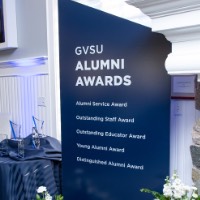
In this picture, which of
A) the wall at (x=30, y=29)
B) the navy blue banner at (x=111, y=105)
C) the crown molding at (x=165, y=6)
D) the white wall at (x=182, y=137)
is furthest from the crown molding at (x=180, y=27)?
the wall at (x=30, y=29)

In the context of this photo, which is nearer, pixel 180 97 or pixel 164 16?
pixel 164 16

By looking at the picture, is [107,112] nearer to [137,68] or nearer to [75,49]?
[137,68]

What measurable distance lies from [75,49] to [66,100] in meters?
Result: 0.32

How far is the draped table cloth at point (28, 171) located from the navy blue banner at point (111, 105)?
27 cm

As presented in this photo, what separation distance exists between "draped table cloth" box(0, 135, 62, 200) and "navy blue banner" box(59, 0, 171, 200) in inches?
10.5

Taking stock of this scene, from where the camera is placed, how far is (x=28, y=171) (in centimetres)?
195

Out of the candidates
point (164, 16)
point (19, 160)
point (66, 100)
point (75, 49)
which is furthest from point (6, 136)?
point (164, 16)

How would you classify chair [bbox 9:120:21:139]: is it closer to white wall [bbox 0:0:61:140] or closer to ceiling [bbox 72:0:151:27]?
white wall [bbox 0:0:61:140]

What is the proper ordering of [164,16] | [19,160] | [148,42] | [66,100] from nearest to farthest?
[164,16] < [148,42] < [66,100] < [19,160]

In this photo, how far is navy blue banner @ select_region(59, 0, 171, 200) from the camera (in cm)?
147

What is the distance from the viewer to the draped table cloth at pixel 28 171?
6.27 ft

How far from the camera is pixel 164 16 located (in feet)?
3.43

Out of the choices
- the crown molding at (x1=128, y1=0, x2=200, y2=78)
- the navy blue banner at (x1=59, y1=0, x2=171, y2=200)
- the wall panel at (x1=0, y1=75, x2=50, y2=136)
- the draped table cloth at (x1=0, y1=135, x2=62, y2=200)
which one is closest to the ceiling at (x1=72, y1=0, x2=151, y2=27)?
the navy blue banner at (x1=59, y1=0, x2=171, y2=200)

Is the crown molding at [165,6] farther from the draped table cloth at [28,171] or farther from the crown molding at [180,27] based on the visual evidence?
the draped table cloth at [28,171]
